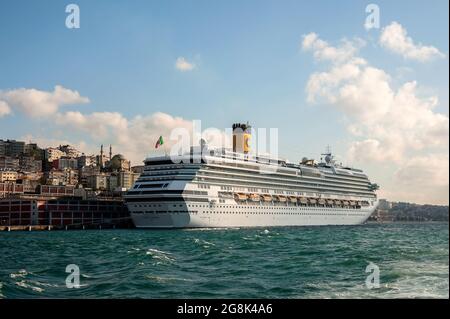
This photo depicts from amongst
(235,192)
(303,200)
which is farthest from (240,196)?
(303,200)

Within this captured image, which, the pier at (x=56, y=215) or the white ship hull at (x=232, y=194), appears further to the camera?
the pier at (x=56, y=215)

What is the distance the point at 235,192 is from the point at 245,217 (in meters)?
3.83

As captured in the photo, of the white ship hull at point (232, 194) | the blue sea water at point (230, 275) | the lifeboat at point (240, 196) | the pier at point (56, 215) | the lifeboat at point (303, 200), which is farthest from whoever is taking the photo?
the pier at point (56, 215)

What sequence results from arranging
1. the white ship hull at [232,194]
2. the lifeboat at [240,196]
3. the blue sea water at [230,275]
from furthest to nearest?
the lifeboat at [240,196]
the white ship hull at [232,194]
the blue sea water at [230,275]

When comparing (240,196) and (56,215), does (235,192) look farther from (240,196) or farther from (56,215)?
(56,215)

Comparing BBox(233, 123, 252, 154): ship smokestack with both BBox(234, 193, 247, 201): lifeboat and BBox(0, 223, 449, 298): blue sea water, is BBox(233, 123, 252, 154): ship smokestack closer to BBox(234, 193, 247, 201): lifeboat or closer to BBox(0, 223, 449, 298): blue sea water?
BBox(234, 193, 247, 201): lifeboat

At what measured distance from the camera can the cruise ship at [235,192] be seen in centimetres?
6731

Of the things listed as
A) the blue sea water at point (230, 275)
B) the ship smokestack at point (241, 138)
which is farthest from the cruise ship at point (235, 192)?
the blue sea water at point (230, 275)

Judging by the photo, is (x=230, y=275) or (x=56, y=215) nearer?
(x=230, y=275)

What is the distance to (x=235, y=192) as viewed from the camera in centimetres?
7481

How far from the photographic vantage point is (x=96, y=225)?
97.1 meters

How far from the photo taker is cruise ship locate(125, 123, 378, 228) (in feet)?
221

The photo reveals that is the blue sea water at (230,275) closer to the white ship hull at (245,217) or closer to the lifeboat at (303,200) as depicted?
the white ship hull at (245,217)

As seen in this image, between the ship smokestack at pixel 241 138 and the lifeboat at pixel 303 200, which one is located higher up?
the ship smokestack at pixel 241 138
